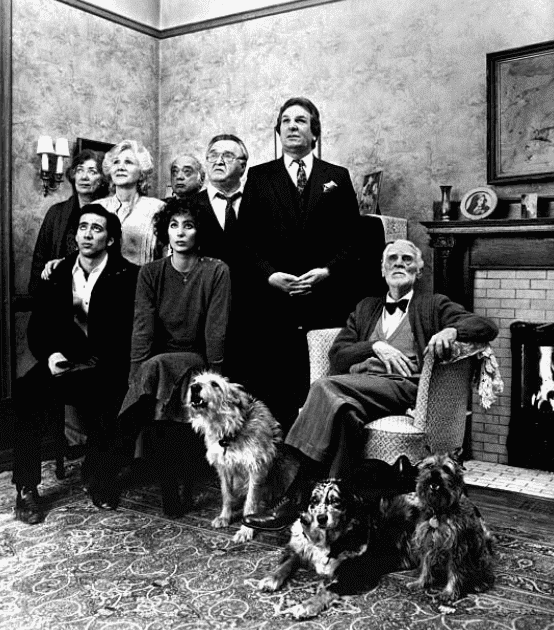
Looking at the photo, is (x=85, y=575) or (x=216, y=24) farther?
(x=216, y=24)

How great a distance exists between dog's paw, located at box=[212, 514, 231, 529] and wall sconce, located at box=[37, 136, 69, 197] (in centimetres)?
295

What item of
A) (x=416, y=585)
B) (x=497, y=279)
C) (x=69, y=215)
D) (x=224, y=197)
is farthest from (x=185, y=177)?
(x=416, y=585)

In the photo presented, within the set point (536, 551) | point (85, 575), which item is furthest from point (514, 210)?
point (85, 575)

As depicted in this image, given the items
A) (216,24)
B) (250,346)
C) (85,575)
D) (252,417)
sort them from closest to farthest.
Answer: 1. (85,575)
2. (252,417)
3. (250,346)
4. (216,24)

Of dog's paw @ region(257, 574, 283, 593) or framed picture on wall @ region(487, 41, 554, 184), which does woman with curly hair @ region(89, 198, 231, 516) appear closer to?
dog's paw @ region(257, 574, 283, 593)

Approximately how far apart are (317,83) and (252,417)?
2977 millimetres

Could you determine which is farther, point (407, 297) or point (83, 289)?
point (83, 289)

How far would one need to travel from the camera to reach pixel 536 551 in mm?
3025

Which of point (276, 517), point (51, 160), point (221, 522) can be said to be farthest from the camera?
point (51, 160)

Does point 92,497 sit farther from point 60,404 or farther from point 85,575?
point 85,575

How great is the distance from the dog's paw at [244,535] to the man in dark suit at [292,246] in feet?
2.62

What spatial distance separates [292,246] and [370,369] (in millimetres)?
818

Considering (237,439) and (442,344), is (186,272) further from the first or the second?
(442,344)

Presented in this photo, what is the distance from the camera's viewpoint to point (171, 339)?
3656 millimetres
